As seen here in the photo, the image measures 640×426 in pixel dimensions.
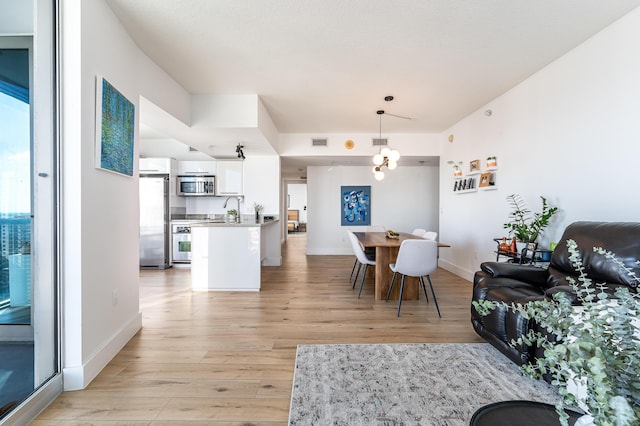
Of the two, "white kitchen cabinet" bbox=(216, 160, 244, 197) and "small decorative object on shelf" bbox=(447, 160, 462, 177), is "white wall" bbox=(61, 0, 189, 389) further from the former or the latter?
"small decorative object on shelf" bbox=(447, 160, 462, 177)

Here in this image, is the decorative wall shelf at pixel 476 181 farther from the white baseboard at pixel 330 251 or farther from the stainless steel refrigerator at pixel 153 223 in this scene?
the stainless steel refrigerator at pixel 153 223

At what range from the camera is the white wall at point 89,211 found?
6.15 feet

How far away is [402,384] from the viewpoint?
191cm

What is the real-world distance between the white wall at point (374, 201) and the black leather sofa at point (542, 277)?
192 inches

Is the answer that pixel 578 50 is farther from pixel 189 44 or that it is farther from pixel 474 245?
pixel 189 44

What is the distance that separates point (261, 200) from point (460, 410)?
4.86 metres

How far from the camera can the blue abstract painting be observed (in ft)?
24.5

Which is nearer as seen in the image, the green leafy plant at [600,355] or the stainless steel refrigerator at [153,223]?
the green leafy plant at [600,355]

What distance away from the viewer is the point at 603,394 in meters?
0.51

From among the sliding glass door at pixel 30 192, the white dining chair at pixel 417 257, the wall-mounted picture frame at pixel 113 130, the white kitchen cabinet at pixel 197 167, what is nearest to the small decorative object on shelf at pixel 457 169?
the white dining chair at pixel 417 257

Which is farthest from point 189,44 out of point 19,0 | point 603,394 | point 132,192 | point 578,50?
point 578,50

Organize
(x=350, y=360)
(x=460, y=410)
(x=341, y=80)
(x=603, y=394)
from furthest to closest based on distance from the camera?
1. (x=341, y=80)
2. (x=350, y=360)
3. (x=460, y=410)
4. (x=603, y=394)

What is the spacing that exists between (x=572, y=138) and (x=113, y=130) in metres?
4.10

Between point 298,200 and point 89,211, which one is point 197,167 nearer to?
point 89,211
